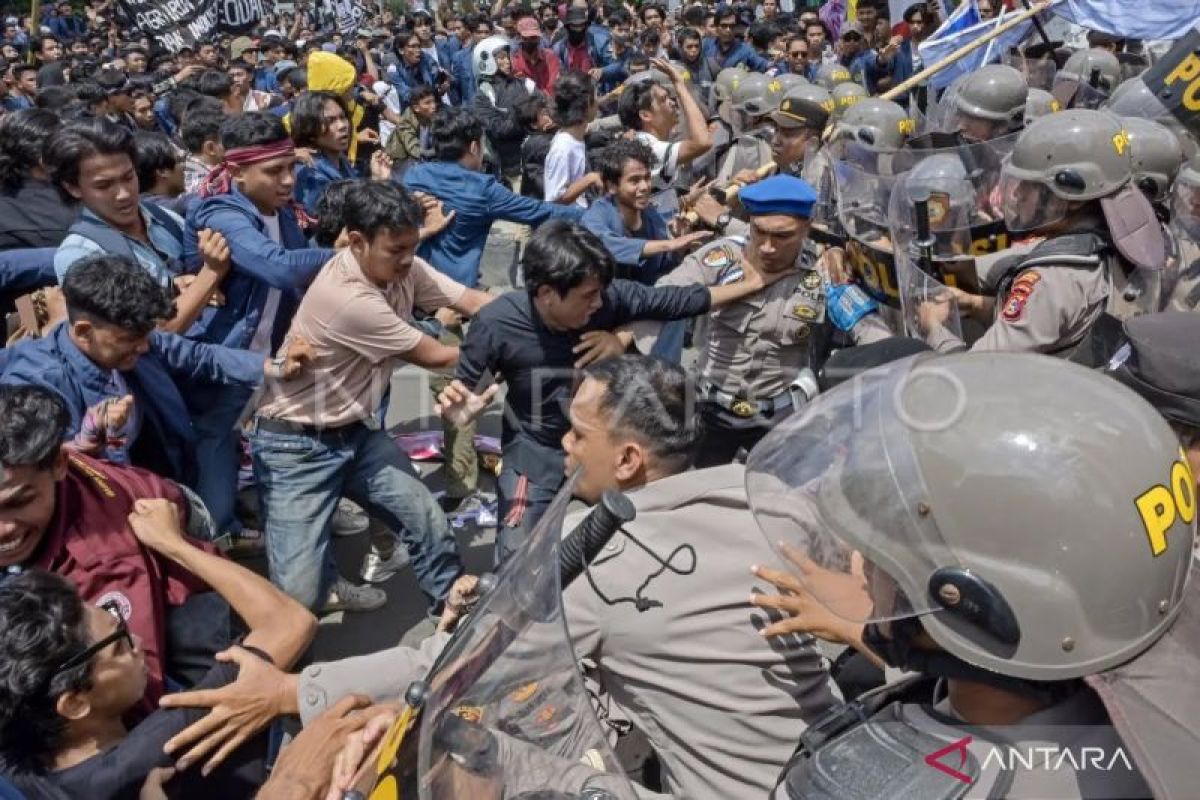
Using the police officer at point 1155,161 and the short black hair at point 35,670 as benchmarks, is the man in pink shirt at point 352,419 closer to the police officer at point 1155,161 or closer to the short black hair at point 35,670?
the short black hair at point 35,670

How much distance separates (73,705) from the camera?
1.93m

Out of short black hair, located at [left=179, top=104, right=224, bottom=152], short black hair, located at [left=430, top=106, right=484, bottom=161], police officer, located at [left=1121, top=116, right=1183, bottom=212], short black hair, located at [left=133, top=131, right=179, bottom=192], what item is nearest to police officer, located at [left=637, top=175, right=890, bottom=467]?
police officer, located at [left=1121, top=116, right=1183, bottom=212]

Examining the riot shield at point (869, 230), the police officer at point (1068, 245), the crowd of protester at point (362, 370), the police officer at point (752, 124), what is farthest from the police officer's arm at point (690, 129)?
the police officer at point (1068, 245)

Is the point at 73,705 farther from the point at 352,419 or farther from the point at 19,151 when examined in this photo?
the point at 19,151

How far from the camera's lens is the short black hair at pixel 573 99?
6410 mm

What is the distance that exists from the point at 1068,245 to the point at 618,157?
2.14 metres

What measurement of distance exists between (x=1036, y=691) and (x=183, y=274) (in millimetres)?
3874

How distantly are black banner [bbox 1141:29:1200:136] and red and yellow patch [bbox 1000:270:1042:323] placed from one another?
121 centimetres

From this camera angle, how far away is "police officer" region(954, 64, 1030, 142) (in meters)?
5.65

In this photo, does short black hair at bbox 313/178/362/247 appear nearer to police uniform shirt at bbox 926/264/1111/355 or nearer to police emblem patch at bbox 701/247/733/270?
police emblem patch at bbox 701/247/733/270

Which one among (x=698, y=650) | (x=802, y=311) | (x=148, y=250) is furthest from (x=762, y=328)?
(x=148, y=250)

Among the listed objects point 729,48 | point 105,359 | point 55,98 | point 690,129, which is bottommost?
point 729,48

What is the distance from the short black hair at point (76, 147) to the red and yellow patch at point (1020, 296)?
3128mm

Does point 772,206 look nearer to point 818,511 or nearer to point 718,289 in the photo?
point 718,289
